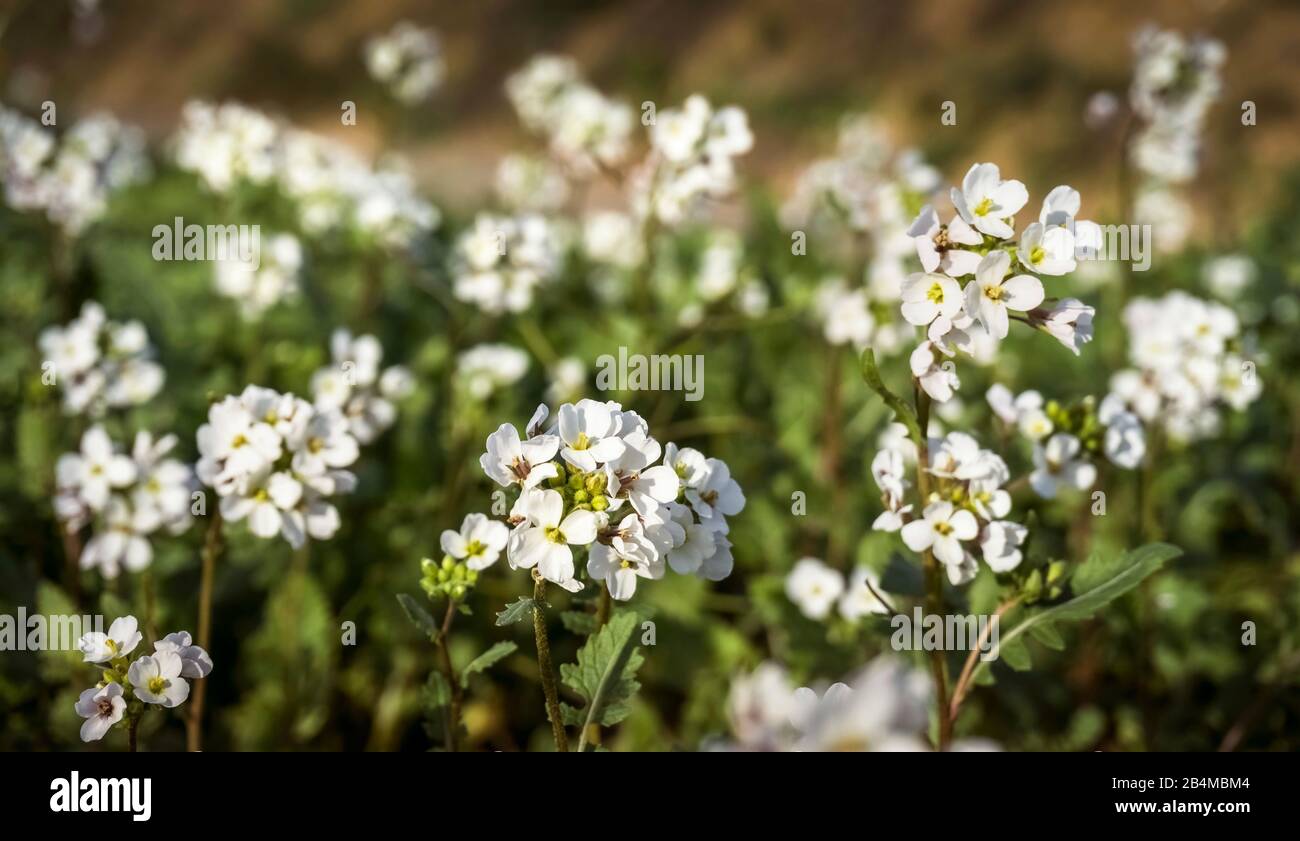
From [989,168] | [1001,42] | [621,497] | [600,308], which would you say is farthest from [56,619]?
[1001,42]

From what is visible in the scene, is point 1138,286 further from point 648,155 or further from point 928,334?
point 928,334

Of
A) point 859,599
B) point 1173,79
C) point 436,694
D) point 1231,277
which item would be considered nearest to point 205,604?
point 436,694

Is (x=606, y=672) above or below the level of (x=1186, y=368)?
below

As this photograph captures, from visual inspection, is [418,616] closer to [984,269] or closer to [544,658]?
[544,658]

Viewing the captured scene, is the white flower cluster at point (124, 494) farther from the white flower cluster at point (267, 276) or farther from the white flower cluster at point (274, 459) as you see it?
the white flower cluster at point (267, 276)

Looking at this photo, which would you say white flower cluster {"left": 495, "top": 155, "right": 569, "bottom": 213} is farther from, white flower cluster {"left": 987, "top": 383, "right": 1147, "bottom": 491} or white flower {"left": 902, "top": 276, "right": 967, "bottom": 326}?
white flower {"left": 902, "top": 276, "right": 967, "bottom": 326}

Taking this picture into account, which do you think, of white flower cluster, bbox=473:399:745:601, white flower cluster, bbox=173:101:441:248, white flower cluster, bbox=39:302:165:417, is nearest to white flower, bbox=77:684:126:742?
white flower cluster, bbox=473:399:745:601

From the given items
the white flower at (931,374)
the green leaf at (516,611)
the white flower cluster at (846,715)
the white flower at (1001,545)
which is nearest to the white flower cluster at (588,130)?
the white flower at (931,374)
